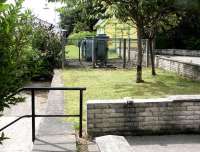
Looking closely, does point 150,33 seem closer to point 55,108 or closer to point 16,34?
point 55,108

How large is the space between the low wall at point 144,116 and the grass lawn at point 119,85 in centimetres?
130

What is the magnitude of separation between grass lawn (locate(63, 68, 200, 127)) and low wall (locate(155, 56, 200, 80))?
12.7 inches

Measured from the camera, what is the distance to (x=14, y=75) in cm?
332

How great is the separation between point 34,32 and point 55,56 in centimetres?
1754

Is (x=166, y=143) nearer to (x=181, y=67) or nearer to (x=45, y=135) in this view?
(x=45, y=135)

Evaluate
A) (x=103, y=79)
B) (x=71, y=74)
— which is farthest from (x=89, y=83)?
(x=71, y=74)

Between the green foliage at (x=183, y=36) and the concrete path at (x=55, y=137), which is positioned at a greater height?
the green foliage at (x=183, y=36)

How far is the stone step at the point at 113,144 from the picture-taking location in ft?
19.6

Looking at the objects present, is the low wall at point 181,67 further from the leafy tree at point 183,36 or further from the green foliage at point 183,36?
the green foliage at point 183,36

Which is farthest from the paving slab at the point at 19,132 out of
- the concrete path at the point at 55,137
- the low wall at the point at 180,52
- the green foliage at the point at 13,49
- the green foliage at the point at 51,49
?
the low wall at the point at 180,52

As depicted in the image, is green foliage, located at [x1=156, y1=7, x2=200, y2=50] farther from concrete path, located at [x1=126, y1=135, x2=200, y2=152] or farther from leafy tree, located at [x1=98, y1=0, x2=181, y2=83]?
concrete path, located at [x1=126, y1=135, x2=200, y2=152]

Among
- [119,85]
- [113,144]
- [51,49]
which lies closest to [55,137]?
[113,144]

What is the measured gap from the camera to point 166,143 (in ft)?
25.3

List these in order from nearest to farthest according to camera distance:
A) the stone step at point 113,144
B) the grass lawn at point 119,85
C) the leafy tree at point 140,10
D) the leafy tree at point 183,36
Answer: the stone step at point 113,144, the grass lawn at point 119,85, the leafy tree at point 140,10, the leafy tree at point 183,36
